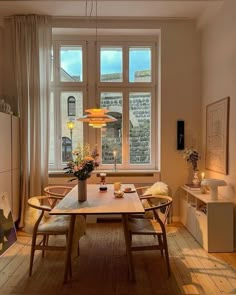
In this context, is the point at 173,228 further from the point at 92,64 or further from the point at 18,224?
the point at 92,64

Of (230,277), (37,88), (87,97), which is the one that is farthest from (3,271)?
(87,97)

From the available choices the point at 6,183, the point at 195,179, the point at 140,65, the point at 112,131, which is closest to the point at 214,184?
the point at 195,179

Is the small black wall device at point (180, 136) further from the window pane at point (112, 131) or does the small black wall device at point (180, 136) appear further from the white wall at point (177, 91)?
the window pane at point (112, 131)

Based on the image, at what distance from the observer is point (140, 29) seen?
5.39 metres

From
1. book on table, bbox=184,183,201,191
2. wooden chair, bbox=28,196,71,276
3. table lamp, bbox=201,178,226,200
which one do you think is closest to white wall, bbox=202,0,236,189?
table lamp, bbox=201,178,226,200

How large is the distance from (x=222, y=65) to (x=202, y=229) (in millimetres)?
2302

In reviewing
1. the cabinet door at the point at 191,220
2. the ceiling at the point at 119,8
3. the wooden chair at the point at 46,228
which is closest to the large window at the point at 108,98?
the ceiling at the point at 119,8

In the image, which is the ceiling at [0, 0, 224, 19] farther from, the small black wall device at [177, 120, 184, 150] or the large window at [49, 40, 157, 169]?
the small black wall device at [177, 120, 184, 150]

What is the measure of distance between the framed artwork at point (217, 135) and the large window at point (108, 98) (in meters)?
1.11

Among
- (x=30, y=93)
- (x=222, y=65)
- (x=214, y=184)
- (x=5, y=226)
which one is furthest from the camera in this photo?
(x=30, y=93)

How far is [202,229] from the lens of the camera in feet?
13.5

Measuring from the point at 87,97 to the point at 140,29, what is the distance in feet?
4.97

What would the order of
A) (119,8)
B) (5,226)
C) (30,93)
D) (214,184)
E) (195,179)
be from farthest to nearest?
1. (30,93)
2. (195,179)
3. (119,8)
4. (5,226)
5. (214,184)

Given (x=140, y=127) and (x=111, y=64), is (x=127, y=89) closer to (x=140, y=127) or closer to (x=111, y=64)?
(x=111, y=64)
